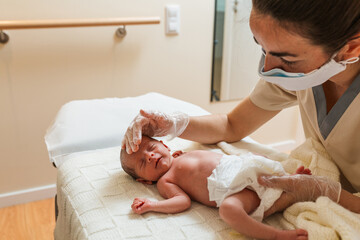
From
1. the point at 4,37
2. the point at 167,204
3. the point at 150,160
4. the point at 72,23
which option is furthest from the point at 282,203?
the point at 4,37

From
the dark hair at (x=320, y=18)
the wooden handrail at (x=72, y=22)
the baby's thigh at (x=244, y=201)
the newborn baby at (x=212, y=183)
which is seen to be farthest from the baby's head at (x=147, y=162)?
the wooden handrail at (x=72, y=22)

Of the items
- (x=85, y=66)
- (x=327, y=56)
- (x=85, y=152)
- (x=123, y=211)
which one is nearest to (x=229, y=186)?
(x=123, y=211)

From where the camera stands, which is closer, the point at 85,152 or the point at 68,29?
the point at 85,152

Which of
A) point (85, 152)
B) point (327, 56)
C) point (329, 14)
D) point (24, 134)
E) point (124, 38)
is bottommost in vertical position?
point (24, 134)

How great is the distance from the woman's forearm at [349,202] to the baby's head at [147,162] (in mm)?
521

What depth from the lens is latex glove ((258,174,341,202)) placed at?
959mm

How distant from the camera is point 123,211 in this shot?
3.44 feet

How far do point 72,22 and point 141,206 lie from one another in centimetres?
120

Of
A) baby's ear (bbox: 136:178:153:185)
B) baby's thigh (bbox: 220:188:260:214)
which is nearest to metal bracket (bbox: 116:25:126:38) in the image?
baby's ear (bbox: 136:178:153:185)

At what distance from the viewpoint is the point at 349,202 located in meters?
0.96

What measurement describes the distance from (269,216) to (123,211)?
0.40m

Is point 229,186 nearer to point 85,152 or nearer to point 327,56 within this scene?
point 327,56

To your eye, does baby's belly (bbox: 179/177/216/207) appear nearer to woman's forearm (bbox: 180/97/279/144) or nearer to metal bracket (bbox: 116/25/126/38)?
woman's forearm (bbox: 180/97/279/144)

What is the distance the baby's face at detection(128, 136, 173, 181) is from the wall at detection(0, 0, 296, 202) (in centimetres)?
104
